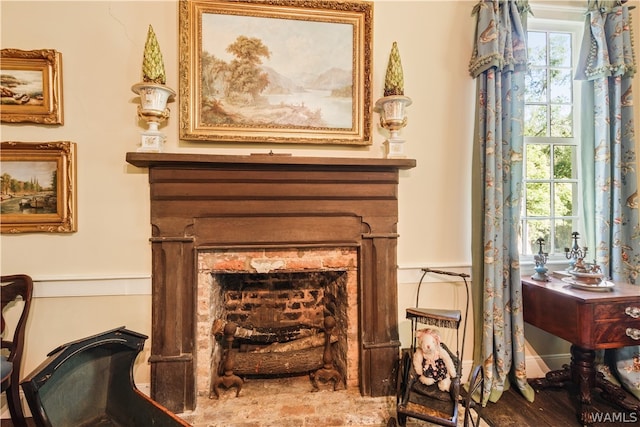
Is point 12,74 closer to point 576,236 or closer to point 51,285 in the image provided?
point 51,285

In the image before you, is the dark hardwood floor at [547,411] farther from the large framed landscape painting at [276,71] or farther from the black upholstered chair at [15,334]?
the black upholstered chair at [15,334]

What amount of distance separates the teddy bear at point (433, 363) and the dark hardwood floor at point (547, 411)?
0.45 meters

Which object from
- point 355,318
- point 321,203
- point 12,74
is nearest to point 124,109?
point 12,74

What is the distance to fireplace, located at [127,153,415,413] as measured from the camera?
5.85ft

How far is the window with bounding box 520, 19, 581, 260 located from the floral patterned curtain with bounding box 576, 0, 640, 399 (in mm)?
229

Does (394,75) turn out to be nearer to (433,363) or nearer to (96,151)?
(433,363)

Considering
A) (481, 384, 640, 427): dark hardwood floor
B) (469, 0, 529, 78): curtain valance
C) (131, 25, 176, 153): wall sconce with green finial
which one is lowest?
(481, 384, 640, 427): dark hardwood floor

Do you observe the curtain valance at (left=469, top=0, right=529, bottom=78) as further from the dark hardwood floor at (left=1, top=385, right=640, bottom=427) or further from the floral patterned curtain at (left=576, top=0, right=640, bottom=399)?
the dark hardwood floor at (left=1, top=385, right=640, bottom=427)

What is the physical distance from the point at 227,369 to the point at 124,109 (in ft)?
6.00

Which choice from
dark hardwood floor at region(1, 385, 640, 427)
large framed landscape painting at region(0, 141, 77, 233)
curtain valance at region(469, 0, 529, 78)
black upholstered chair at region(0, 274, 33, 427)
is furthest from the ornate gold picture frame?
curtain valance at region(469, 0, 529, 78)

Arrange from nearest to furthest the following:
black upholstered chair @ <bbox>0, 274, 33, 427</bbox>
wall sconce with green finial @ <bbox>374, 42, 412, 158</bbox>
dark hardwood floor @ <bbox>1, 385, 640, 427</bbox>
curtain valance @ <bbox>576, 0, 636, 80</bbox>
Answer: black upholstered chair @ <bbox>0, 274, 33, 427</bbox>
dark hardwood floor @ <bbox>1, 385, 640, 427</bbox>
wall sconce with green finial @ <bbox>374, 42, 412, 158</bbox>
curtain valance @ <bbox>576, 0, 636, 80</bbox>

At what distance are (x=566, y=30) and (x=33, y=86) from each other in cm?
386

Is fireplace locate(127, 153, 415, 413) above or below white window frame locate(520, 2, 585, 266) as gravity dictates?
below

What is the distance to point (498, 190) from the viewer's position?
6.42ft
